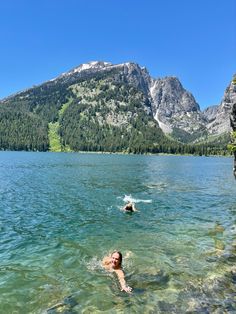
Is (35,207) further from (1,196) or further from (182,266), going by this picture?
(182,266)

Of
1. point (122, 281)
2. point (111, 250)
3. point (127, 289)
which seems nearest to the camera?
point (127, 289)

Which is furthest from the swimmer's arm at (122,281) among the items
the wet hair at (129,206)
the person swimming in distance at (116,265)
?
the wet hair at (129,206)

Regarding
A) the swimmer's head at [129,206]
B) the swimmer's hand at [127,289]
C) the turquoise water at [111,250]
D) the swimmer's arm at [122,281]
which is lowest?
the turquoise water at [111,250]

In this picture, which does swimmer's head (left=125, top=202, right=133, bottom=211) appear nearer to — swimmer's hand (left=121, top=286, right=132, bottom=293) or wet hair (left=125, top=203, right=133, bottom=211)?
wet hair (left=125, top=203, right=133, bottom=211)

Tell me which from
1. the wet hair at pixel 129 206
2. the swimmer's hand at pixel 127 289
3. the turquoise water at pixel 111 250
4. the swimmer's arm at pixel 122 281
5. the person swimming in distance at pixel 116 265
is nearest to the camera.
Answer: the turquoise water at pixel 111 250

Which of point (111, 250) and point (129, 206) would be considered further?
point (129, 206)

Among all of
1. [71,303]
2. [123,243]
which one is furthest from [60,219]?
[71,303]

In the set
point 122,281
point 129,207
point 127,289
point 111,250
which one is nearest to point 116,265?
point 122,281

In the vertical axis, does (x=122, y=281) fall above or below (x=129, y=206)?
below

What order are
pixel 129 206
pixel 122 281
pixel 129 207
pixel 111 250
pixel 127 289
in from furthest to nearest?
pixel 129 207 → pixel 129 206 → pixel 111 250 → pixel 122 281 → pixel 127 289

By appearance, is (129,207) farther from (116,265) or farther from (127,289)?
(127,289)

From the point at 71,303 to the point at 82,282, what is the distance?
10.3 feet

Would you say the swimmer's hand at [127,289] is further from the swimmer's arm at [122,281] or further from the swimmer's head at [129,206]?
the swimmer's head at [129,206]

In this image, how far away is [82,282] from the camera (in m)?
22.1
